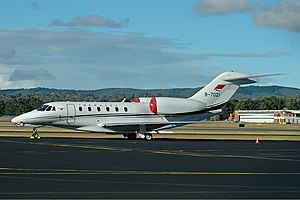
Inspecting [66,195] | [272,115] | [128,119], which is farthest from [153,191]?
[272,115]

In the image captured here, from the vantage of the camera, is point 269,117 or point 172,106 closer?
point 172,106

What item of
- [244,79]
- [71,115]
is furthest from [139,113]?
[244,79]

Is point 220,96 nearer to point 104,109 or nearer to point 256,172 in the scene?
point 104,109

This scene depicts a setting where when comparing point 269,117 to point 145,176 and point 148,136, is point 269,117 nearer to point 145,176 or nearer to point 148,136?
point 148,136

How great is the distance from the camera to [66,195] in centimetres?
1441

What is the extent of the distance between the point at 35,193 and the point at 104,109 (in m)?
35.4

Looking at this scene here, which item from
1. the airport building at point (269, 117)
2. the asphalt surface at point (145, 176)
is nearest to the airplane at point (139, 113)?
the asphalt surface at point (145, 176)

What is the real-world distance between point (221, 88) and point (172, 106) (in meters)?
4.62

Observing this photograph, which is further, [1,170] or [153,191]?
[1,170]

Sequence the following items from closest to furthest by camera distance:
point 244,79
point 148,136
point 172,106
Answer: point 148,136, point 172,106, point 244,79

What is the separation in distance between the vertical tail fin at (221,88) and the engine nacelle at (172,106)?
60.3 inches

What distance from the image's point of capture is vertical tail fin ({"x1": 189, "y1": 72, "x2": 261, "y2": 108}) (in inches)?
2041

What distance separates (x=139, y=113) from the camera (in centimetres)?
5050

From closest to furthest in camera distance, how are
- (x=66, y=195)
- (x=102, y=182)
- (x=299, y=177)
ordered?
(x=66, y=195), (x=102, y=182), (x=299, y=177)
